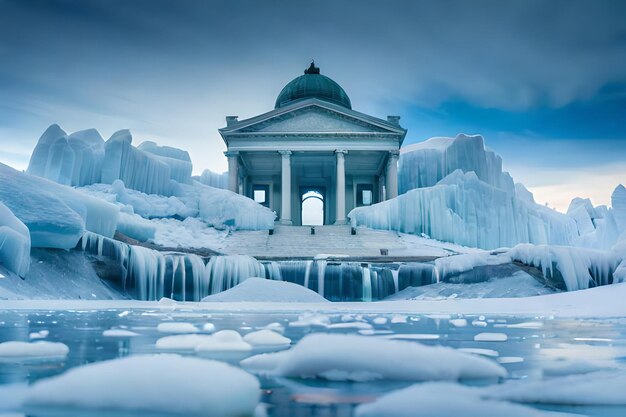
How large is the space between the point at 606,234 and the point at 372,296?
22.0m

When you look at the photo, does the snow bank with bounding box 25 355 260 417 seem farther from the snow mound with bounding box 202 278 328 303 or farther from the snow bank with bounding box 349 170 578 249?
the snow bank with bounding box 349 170 578 249

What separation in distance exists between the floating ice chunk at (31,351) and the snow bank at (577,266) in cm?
1294

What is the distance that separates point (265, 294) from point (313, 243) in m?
14.4

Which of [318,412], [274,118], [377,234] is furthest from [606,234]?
[318,412]

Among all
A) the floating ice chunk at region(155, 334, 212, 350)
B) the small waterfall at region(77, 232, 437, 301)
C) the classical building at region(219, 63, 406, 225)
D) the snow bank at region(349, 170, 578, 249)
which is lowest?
the floating ice chunk at region(155, 334, 212, 350)

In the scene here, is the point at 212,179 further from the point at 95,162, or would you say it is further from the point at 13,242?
the point at 13,242

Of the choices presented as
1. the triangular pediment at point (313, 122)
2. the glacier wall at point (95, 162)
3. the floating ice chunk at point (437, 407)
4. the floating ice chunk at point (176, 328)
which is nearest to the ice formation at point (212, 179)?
the triangular pediment at point (313, 122)

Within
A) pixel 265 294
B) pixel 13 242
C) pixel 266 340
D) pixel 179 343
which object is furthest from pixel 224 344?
pixel 265 294

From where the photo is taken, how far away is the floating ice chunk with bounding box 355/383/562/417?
5.17 feet

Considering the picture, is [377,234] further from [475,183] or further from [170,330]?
[170,330]

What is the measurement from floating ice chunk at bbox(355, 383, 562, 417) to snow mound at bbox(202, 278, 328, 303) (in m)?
9.74

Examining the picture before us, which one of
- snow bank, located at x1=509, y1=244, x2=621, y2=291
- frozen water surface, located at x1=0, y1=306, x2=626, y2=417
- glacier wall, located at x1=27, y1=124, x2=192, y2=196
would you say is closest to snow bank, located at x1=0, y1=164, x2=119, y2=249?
frozen water surface, located at x1=0, y1=306, x2=626, y2=417

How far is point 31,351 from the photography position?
2.84 metres

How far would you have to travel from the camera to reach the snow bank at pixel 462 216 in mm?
27984
